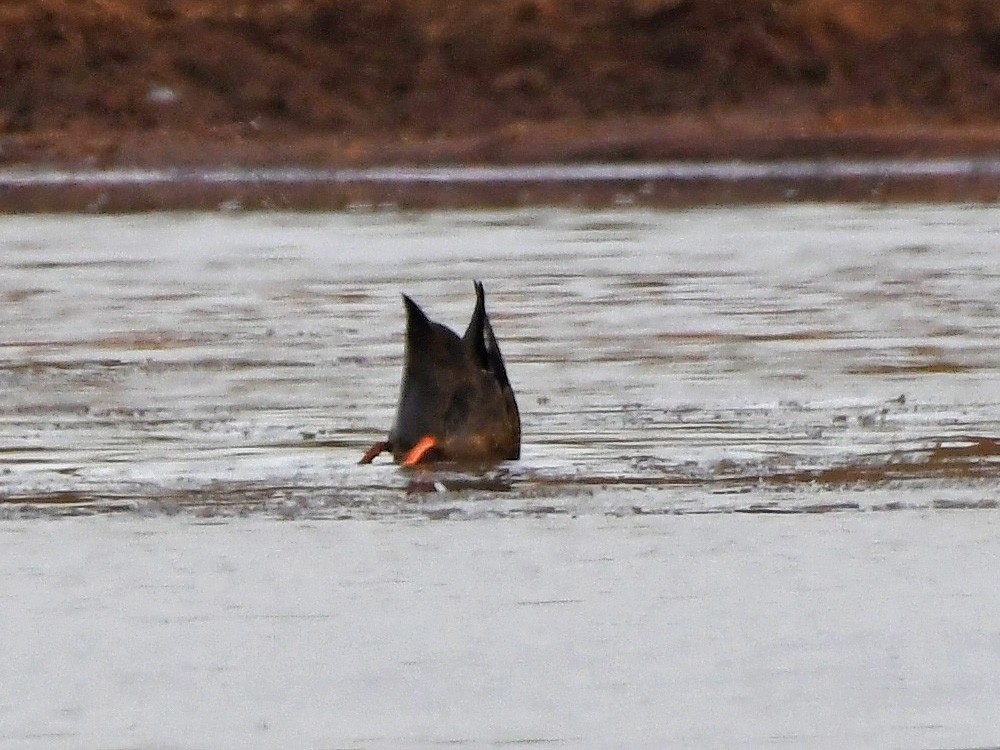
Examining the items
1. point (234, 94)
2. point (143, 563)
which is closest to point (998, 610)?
point (143, 563)

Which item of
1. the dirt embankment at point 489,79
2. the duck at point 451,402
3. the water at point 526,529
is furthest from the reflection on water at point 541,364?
the dirt embankment at point 489,79

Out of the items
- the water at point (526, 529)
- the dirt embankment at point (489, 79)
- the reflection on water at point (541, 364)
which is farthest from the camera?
the dirt embankment at point (489, 79)

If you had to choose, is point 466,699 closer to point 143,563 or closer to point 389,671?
point 389,671

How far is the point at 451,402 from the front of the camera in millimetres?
9789

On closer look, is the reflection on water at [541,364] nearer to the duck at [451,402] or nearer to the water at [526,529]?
the water at [526,529]

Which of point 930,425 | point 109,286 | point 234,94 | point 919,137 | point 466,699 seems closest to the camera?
point 466,699

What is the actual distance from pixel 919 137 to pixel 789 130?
1550mm

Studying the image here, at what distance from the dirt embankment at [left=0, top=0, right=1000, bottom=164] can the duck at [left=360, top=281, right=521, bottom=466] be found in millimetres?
21227

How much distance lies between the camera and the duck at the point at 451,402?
9.74 m

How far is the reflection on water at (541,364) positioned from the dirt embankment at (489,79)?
9091 millimetres

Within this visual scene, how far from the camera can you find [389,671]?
6758 mm

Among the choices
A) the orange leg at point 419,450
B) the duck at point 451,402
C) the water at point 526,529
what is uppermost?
the duck at point 451,402

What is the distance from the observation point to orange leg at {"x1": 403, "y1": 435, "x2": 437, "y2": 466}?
973 cm

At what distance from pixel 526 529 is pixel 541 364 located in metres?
4.67
